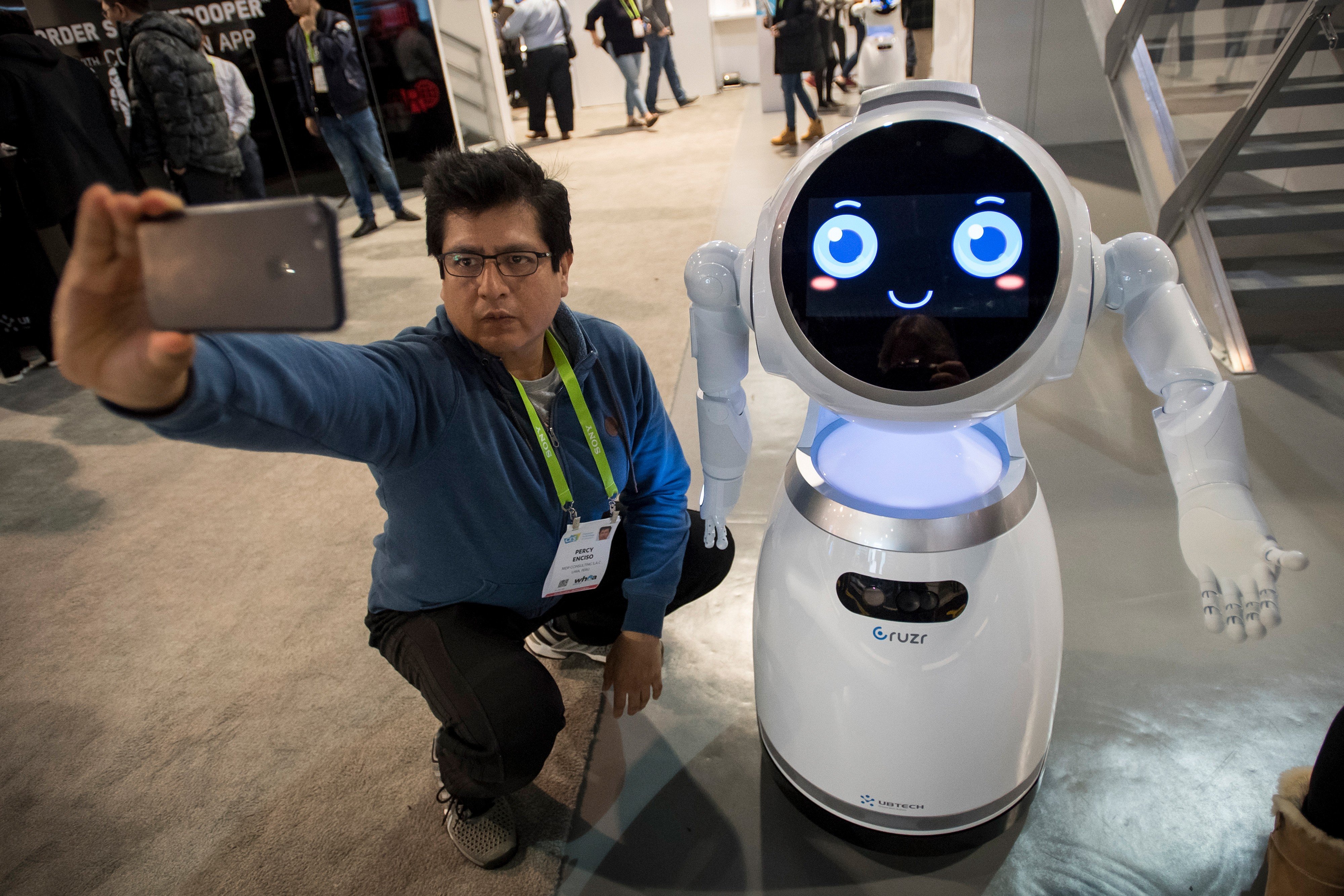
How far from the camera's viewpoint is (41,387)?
3.23 meters

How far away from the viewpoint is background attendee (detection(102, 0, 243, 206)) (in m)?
0.62

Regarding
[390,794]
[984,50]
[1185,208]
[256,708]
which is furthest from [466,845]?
[984,50]

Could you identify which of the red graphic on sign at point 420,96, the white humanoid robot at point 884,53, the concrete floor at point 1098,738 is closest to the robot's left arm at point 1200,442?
the concrete floor at point 1098,738

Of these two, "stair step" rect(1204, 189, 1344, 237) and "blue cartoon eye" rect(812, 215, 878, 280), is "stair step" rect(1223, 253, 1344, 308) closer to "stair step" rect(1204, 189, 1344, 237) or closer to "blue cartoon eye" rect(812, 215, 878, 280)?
"stair step" rect(1204, 189, 1344, 237)

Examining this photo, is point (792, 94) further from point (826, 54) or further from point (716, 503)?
point (716, 503)

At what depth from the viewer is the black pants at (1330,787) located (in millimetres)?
893

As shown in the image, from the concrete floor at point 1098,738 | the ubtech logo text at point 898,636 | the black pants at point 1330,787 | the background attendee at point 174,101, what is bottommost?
the concrete floor at point 1098,738

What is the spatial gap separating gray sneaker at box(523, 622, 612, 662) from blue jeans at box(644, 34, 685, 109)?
7224mm

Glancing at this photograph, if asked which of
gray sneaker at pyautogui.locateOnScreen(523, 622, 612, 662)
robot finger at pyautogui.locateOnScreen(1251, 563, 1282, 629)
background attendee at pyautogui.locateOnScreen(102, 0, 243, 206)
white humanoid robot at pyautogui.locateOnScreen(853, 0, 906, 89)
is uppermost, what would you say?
background attendee at pyautogui.locateOnScreen(102, 0, 243, 206)

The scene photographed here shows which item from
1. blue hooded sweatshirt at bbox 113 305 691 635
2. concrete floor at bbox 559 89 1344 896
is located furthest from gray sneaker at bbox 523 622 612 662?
blue hooded sweatshirt at bbox 113 305 691 635

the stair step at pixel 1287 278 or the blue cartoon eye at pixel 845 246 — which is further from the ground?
the blue cartoon eye at pixel 845 246

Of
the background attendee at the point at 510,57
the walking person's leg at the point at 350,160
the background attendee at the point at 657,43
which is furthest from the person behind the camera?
the background attendee at the point at 510,57

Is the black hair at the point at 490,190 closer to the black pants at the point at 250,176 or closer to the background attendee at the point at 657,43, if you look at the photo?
the black pants at the point at 250,176

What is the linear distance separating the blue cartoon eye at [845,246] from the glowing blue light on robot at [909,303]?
0.04 meters
